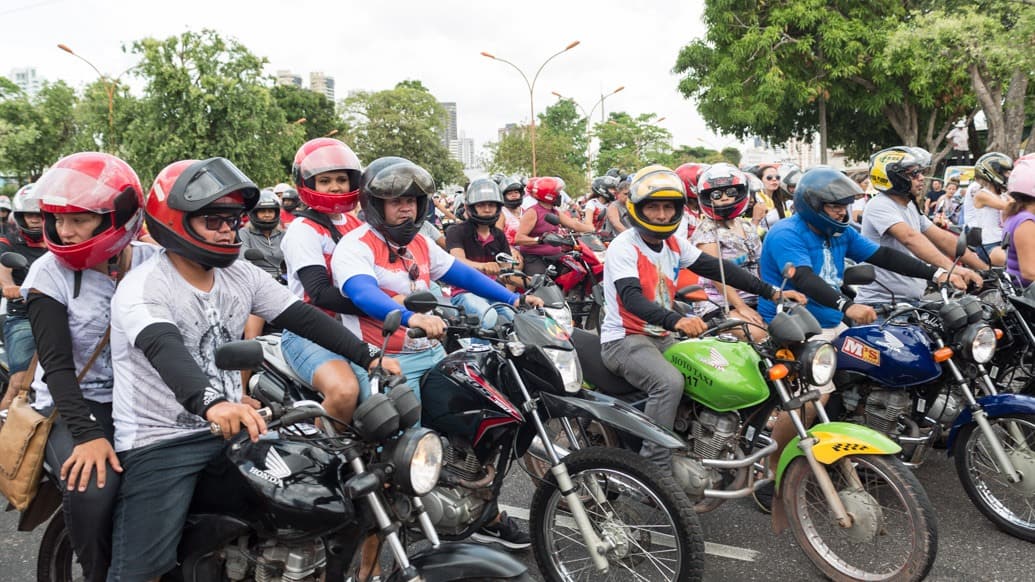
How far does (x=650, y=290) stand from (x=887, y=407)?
143 centimetres

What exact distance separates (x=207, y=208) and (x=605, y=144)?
223 feet

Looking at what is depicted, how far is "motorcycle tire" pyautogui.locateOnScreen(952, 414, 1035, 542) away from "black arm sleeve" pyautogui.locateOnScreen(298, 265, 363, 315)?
10.3 ft

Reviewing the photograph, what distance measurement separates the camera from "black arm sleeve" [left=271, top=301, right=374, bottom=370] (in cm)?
294

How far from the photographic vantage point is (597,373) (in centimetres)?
419

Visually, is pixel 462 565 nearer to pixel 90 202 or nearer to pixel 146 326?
pixel 146 326

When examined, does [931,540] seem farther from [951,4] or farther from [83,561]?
Answer: [951,4]

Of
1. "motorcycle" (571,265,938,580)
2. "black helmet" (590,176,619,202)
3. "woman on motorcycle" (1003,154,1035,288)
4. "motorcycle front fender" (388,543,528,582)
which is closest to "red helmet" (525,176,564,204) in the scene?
"black helmet" (590,176,619,202)

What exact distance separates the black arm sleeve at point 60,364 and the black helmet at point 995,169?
668 centimetres

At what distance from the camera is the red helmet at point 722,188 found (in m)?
5.01

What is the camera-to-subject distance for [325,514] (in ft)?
8.00

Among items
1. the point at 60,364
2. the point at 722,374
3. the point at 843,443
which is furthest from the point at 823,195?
the point at 60,364

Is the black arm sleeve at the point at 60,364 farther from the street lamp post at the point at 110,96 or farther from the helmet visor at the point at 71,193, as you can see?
the street lamp post at the point at 110,96

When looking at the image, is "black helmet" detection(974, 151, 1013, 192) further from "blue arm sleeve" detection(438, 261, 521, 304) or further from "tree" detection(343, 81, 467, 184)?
"tree" detection(343, 81, 467, 184)

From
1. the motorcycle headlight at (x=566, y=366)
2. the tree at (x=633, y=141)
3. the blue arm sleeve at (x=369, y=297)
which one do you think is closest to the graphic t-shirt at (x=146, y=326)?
the blue arm sleeve at (x=369, y=297)
